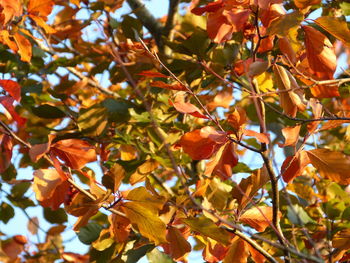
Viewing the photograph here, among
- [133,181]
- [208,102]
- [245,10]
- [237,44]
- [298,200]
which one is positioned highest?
[245,10]

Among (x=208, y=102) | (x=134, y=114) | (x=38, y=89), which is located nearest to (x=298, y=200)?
(x=208, y=102)

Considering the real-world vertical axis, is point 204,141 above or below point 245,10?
below

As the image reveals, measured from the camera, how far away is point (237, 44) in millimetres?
1459

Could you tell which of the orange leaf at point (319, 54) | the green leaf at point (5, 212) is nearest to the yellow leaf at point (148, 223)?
the orange leaf at point (319, 54)

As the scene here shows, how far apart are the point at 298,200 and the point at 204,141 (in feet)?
1.99

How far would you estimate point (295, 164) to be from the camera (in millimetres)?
1092

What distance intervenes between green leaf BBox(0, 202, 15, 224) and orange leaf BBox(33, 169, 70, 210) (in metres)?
0.84

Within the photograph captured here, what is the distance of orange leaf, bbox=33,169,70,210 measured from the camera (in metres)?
1.07

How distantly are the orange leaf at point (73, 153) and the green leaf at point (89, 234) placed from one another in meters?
0.31

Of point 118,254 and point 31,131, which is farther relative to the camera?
point 31,131

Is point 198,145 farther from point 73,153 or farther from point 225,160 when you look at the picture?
point 73,153

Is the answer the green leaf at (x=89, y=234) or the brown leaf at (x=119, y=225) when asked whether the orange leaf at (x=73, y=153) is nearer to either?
the brown leaf at (x=119, y=225)

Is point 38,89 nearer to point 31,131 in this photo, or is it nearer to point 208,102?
point 31,131

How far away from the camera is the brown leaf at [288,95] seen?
3.53ft
